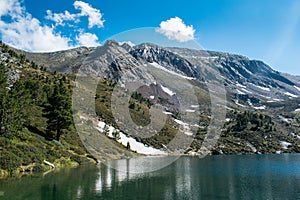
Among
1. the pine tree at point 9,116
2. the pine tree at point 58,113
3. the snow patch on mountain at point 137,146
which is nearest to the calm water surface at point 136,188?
the pine tree at point 9,116

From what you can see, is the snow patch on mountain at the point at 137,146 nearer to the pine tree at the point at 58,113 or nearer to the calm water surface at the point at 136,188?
the pine tree at the point at 58,113

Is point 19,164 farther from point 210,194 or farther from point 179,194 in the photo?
point 210,194

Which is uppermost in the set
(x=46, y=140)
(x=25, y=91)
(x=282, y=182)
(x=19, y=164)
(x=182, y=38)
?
(x=182, y=38)

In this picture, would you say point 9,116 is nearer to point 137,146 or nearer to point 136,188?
point 136,188

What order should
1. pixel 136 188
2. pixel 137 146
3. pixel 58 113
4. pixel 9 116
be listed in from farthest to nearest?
pixel 137 146 → pixel 58 113 → pixel 9 116 → pixel 136 188

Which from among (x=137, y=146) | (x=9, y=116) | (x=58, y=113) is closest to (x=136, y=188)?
(x=9, y=116)

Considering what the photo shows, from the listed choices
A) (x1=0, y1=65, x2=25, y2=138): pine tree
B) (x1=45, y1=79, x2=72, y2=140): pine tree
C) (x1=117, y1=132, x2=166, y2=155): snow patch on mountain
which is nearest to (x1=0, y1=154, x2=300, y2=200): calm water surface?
(x1=0, y1=65, x2=25, y2=138): pine tree

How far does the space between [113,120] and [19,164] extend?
335ft

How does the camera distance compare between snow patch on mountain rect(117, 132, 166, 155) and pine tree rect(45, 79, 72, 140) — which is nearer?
pine tree rect(45, 79, 72, 140)

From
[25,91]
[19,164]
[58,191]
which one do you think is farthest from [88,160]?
[58,191]

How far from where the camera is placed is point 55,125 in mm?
80500

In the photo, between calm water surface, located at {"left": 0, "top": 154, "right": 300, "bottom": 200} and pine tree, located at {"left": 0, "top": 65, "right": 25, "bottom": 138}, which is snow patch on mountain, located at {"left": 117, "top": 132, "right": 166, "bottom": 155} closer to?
pine tree, located at {"left": 0, "top": 65, "right": 25, "bottom": 138}

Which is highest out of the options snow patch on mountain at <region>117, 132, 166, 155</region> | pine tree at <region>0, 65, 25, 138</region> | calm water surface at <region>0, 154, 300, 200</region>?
pine tree at <region>0, 65, 25, 138</region>

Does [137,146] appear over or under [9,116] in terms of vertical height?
under
